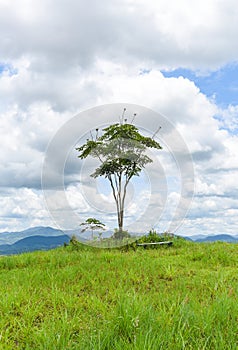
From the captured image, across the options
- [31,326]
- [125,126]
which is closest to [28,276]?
[31,326]

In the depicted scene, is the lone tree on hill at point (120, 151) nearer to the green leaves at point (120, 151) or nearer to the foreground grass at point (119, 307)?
the green leaves at point (120, 151)

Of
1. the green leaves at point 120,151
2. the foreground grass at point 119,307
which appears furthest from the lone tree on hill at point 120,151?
the foreground grass at point 119,307

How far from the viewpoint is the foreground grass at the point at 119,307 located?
3.21m

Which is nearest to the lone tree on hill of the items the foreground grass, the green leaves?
the green leaves

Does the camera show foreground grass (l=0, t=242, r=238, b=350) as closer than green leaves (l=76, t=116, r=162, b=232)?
Yes

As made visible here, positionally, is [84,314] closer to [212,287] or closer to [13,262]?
[212,287]

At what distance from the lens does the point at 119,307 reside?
356 cm

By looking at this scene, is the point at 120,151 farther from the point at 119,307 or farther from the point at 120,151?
the point at 119,307

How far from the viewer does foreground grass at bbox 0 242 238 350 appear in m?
3.21

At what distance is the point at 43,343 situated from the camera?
3.32 meters

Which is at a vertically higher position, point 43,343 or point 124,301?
point 124,301

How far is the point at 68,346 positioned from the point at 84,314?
90cm

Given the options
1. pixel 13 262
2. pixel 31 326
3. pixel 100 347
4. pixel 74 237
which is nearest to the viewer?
pixel 100 347

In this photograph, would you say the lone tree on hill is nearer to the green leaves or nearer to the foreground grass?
the green leaves
